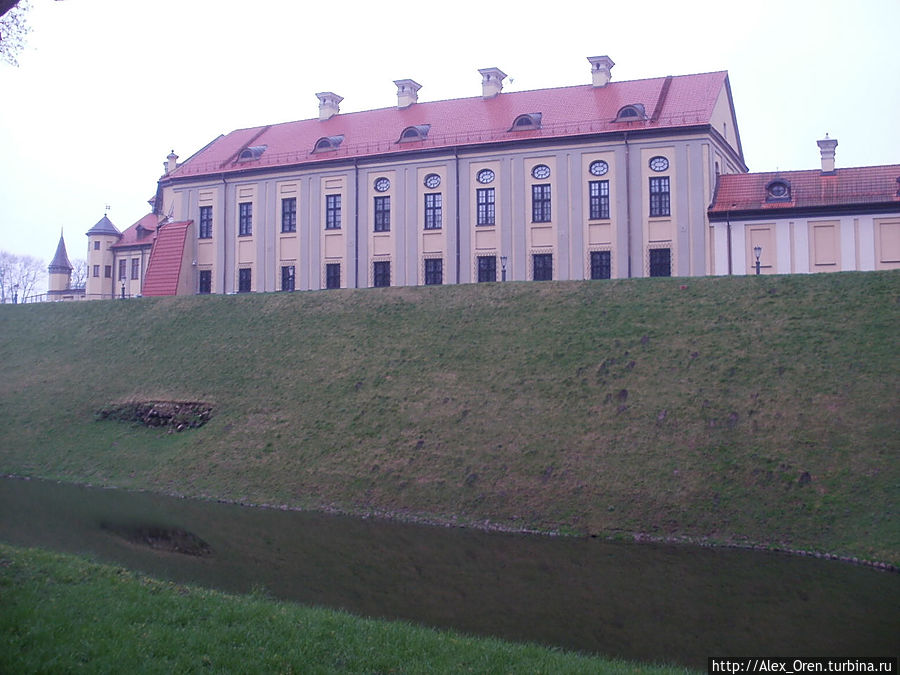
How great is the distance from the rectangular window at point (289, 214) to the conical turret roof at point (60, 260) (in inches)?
1613

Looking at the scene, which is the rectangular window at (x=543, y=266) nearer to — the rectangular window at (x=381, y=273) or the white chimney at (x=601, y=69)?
the rectangular window at (x=381, y=273)

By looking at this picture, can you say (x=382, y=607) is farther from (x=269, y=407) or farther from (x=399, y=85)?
(x=399, y=85)

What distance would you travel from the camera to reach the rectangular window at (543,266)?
37.3 metres

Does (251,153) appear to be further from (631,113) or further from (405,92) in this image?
(631,113)

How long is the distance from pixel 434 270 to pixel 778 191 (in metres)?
16.5

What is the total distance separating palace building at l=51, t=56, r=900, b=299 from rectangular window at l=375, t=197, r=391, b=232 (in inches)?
2.9

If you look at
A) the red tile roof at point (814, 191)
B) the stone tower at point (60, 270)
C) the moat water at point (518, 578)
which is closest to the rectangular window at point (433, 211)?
the red tile roof at point (814, 191)

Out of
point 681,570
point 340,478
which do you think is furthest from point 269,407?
point 681,570

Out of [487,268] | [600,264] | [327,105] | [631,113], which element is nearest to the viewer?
[600,264]

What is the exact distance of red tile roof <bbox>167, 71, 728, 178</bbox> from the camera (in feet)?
123

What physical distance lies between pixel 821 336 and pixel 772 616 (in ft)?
45.9

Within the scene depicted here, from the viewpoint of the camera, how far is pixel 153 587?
426 inches

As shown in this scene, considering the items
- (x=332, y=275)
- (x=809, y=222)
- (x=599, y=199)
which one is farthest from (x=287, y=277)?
(x=809, y=222)

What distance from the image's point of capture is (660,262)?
3572 centimetres
